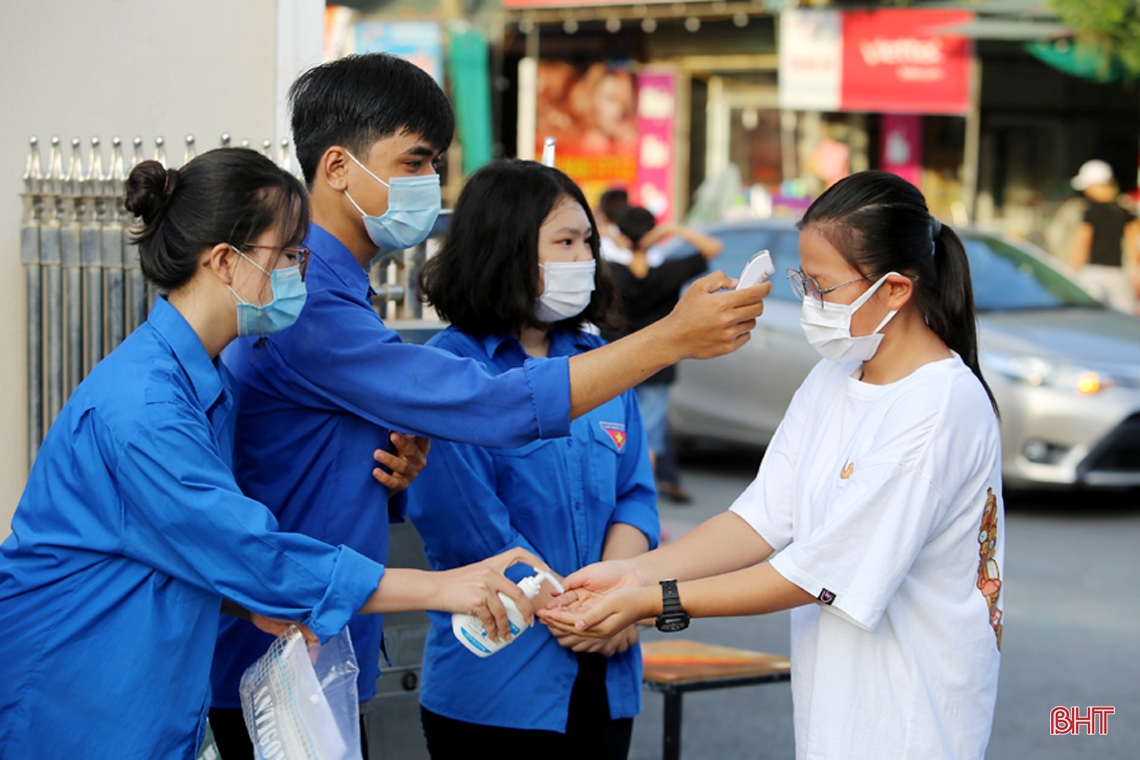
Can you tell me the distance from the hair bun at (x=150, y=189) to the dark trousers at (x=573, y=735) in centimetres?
123

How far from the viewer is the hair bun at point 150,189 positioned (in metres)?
2.03

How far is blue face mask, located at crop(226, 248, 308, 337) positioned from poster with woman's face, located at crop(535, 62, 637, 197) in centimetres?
1279

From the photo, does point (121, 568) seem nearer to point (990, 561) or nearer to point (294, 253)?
point (294, 253)

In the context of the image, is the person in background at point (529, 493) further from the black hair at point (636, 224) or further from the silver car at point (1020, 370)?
the silver car at point (1020, 370)

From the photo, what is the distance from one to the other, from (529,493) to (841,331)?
2.53 ft

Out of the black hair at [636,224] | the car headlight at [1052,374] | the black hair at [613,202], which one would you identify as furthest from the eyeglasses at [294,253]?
the black hair at [613,202]

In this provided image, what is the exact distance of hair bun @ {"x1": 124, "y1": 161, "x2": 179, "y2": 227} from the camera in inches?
80.0

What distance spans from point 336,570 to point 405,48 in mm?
12344

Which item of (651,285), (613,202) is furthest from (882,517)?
(613,202)

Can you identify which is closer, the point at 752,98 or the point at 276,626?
the point at 276,626

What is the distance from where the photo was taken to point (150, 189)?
2039 mm

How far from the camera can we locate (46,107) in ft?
10.8

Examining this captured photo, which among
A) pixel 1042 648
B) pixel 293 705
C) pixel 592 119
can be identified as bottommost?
pixel 1042 648

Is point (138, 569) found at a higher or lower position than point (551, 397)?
lower
